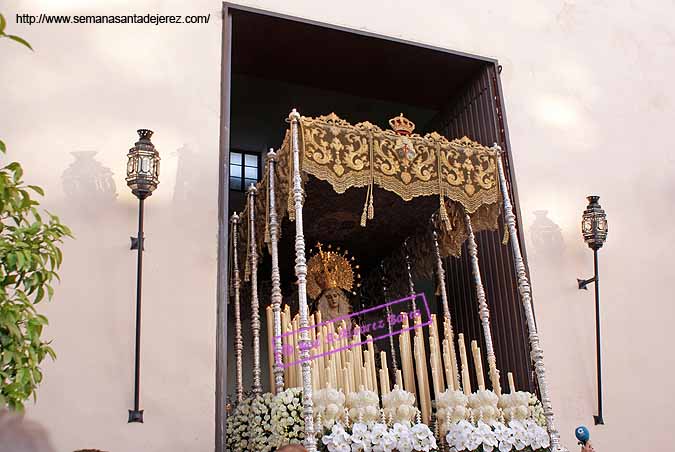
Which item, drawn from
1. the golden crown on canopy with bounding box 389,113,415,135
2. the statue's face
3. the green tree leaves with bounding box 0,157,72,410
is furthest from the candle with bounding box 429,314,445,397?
the green tree leaves with bounding box 0,157,72,410

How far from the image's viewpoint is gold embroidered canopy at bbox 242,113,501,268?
479 centimetres

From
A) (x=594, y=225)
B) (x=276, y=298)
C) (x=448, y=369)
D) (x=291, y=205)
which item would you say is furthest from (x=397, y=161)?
(x=594, y=225)

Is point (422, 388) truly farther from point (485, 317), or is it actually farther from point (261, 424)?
point (261, 424)

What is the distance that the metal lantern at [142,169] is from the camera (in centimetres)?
473

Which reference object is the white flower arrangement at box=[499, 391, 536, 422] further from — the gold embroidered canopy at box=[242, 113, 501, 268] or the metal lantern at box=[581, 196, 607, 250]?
the metal lantern at box=[581, 196, 607, 250]

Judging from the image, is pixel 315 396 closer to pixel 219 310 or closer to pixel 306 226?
pixel 219 310

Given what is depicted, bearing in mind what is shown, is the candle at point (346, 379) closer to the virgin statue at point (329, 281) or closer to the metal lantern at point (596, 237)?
the virgin statue at point (329, 281)

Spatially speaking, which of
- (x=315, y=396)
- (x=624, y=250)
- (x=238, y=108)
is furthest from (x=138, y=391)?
(x=238, y=108)

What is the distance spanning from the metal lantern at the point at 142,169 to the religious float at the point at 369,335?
832 mm

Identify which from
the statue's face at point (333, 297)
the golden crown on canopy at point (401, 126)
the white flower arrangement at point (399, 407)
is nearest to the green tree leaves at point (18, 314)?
the white flower arrangement at point (399, 407)

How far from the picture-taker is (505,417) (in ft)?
16.1

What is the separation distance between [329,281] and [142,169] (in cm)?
236

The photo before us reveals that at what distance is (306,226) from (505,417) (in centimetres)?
231

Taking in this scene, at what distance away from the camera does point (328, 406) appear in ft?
14.5
